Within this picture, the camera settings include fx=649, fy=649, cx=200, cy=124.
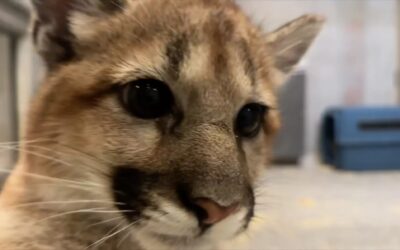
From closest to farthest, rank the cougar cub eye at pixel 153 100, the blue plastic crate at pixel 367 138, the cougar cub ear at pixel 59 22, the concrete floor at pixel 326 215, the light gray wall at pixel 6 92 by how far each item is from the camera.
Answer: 1. the cougar cub eye at pixel 153 100
2. the cougar cub ear at pixel 59 22
3. the concrete floor at pixel 326 215
4. the light gray wall at pixel 6 92
5. the blue plastic crate at pixel 367 138

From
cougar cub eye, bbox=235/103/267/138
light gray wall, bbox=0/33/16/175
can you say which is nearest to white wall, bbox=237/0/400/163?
light gray wall, bbox=0/33/16/175

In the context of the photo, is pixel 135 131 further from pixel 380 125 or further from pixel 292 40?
pixel 380 125

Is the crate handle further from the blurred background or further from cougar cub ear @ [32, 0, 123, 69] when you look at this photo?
cougar cub ear @ [32, 0, 123, 69]

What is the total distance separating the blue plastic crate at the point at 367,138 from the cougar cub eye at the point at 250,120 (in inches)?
107

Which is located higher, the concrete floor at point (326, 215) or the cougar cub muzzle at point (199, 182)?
the cougar cub muzzle at point (199, 182)

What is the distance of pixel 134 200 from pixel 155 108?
0.15 metres

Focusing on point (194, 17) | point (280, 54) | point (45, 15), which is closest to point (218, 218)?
point (194, 17)

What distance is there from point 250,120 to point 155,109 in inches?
8.1

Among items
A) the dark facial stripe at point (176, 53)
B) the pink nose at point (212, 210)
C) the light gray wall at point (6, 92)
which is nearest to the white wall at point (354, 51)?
the light gray wall at point (6, 92)

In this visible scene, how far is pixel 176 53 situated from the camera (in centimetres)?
102

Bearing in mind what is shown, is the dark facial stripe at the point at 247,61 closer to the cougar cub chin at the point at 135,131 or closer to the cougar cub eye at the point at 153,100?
the cougar cub chin at the point at 135,131

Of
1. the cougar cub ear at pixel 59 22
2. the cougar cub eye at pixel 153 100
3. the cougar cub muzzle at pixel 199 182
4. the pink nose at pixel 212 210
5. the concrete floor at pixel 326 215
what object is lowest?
the concrete floor at pixel 326 215

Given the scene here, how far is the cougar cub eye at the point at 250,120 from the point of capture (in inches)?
43.4

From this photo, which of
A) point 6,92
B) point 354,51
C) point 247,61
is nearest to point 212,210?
point 247,61
